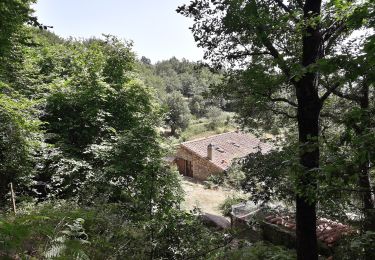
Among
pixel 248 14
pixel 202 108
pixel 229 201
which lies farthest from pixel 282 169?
pixel 202 108

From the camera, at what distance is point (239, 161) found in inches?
303

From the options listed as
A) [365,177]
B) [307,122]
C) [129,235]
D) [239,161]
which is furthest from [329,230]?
[129,235]

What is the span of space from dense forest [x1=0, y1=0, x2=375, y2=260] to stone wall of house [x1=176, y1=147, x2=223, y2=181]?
15140 millimetres

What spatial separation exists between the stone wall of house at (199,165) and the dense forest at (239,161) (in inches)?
596

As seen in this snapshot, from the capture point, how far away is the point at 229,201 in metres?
18.8

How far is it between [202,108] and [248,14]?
1762 inches

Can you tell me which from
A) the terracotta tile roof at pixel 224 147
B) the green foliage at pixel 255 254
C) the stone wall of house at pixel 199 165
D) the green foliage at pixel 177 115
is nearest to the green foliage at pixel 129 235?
the green foliage at pixel 255 254

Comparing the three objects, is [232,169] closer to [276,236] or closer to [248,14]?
[276,236]

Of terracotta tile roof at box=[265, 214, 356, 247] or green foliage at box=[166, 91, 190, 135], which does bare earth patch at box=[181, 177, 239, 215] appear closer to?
terracotta tile roof at box=[265, 214, 356, 247]

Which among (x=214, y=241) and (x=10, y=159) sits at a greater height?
(x=10, y=159)

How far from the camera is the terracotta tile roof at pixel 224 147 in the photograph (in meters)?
26.9

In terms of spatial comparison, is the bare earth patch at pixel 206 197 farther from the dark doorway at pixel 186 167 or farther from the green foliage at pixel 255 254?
the green foliage at pixel 255 254

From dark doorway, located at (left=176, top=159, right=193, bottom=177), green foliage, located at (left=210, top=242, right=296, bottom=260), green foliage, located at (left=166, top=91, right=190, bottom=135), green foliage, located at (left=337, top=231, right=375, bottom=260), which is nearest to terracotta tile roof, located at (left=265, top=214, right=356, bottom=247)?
green foliage, located at (left=210, top=242, right=296, bottom=260)

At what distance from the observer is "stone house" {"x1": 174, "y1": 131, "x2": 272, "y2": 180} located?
26.5m
